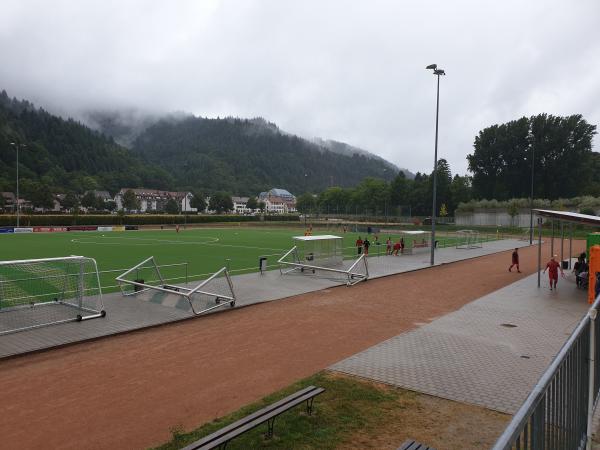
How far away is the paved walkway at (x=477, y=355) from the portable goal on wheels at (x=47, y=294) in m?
8.84

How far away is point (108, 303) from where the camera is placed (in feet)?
49.6

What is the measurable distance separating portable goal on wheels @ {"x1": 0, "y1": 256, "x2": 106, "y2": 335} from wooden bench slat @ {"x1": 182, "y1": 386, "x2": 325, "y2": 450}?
8.70 metres

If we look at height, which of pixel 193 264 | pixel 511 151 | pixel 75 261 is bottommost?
pixel 193 264

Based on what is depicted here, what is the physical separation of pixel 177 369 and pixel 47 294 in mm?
7228

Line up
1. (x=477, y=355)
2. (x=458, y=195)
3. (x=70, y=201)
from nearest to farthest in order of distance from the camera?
(x=477, y=355) < (x=458, y=195) < (x=70, y=201)

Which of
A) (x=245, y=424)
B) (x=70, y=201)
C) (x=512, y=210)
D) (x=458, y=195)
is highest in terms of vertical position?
(x=458, y=195)

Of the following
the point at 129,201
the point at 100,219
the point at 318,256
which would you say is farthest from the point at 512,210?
the point at 129,201

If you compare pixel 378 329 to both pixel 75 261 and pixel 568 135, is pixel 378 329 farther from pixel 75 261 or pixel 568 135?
pixel 568 135

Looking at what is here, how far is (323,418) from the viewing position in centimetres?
675

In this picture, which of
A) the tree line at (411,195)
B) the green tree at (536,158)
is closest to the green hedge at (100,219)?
the tree line at (411,195)

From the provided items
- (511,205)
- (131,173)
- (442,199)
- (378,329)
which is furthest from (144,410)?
(131,173)

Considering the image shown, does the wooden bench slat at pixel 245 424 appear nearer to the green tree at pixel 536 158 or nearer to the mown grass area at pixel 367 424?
the mown grass area at pixel 367 424

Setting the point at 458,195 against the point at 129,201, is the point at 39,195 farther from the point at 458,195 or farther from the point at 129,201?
the point at 458,195

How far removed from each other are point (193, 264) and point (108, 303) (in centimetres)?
1151
